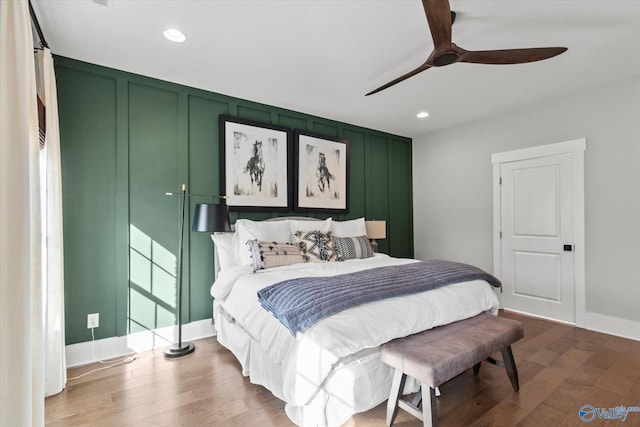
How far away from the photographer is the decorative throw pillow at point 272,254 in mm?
2785

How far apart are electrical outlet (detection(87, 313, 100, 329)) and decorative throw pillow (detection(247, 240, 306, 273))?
1470 millimetres

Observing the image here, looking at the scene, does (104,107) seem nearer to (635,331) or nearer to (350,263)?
(350,263)

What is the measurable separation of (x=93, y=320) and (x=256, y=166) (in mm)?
2199

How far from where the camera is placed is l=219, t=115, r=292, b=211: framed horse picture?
341 centimetres

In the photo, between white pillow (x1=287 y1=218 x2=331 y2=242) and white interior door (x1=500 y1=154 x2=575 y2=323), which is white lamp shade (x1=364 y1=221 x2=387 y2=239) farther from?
white interior door (x1=500 y1=154 x2=575 y2=323)

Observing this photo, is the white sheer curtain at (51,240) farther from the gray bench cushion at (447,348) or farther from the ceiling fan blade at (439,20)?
the ceiling fan blade at (439,20)

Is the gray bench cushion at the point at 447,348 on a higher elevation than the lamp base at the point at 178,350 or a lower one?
higher

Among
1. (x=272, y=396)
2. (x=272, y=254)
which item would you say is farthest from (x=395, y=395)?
(x=272, y=254)

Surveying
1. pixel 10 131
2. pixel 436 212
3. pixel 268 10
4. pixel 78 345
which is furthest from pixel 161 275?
pixel 436 212

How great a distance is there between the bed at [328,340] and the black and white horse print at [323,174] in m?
1.70

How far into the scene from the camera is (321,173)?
4195 mm

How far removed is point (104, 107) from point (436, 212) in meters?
4.66

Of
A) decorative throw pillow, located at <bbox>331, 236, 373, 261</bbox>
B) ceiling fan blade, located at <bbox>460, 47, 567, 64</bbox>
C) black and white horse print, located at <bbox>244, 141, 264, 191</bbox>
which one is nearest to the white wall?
ceiling fan blade, located at <bbox>460, 47, 567, 64</bbox>

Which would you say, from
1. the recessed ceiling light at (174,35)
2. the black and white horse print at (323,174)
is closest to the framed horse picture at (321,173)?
the black and white horse print at (323,174)
